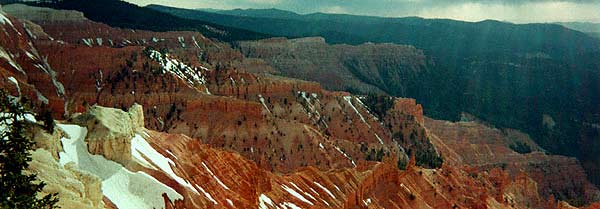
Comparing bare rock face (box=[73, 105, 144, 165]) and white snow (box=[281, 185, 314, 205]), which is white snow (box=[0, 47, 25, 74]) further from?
bare rock face (box=[73, 105, 144, 165])

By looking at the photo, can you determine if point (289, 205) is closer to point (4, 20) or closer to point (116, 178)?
point (116, 178)

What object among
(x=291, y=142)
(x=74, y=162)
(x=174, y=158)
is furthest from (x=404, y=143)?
(x=74, y=162)

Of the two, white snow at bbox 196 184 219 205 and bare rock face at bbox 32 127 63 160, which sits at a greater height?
bare rock face at bbox 32 127 63 160

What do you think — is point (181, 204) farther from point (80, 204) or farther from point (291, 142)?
point (291, 142)

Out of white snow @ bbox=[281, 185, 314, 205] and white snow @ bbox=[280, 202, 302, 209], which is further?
white snow @ bbox=[281, 185, 314, 205]

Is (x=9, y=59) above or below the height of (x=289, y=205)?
above

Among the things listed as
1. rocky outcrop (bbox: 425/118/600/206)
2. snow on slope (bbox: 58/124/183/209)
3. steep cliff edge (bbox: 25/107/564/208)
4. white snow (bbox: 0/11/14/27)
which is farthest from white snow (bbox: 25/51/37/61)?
snow on slope (bbox: 58/124/183/209)

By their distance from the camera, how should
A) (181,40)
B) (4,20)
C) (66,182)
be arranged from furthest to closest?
(181,40), (4,20), (66,182)

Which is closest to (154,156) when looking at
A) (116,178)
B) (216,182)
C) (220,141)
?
(116,178)
